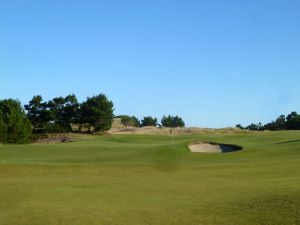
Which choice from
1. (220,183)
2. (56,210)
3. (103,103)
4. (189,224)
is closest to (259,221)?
(189,224)

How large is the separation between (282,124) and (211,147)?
3359 inches

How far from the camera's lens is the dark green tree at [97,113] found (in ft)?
323

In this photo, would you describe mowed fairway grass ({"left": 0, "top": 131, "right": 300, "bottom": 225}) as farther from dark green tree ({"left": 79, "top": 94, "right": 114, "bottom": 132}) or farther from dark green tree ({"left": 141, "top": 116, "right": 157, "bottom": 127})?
dark green tree ({"left": 141, "top": 116, "right": 157, "bottom": 127})

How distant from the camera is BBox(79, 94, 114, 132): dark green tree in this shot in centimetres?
9851

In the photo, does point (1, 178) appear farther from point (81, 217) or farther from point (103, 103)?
point (103, 103)

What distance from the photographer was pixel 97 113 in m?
97.8

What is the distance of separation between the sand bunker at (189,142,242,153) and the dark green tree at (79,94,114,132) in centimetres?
4345

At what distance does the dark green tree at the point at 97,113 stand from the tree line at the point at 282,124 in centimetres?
4406

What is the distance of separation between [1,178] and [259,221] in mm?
20028

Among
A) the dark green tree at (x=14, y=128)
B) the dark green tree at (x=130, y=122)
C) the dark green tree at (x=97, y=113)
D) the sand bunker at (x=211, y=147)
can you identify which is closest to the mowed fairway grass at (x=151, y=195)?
the sand bunker at (x=211, y=147)

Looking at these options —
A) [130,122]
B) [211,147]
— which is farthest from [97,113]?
[130,122]

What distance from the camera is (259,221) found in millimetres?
13570

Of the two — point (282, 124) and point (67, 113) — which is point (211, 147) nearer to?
point (67, 113)

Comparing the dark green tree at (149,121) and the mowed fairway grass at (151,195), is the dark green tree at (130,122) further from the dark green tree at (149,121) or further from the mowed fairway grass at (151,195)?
the mowed fairway grass at (151,195)
